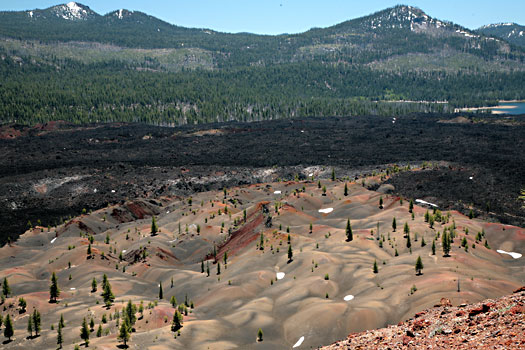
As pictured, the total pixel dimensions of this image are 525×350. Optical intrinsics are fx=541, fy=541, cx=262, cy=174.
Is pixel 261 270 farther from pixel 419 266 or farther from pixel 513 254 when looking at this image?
pixel 513 254

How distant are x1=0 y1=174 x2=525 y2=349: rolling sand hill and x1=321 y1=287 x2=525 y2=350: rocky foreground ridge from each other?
1307 centimetres

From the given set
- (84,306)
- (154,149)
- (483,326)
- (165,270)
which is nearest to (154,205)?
(165,270)

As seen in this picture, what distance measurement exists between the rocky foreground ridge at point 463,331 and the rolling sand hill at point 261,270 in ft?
42.9

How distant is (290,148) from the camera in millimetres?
172250

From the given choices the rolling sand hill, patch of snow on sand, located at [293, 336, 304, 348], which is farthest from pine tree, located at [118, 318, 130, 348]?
patch of snow on sand, located at [293, 336, 304, 348]

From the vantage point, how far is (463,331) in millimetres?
25281

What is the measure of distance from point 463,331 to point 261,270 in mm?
35625

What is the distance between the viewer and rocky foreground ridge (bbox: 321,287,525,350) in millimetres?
23000

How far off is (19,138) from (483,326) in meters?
202

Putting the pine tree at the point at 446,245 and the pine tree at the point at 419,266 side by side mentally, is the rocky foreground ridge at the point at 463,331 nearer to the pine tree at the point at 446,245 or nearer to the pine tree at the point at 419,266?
the pine tree at the point at 419,266

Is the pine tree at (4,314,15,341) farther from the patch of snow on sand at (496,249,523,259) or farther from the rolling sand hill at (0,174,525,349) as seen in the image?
the patch of snow on sand at (496,249,523,259)

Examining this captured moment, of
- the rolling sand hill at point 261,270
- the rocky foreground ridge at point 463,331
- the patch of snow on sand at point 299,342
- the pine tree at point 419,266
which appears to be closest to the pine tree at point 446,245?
the rolling sand hill at point 261,270

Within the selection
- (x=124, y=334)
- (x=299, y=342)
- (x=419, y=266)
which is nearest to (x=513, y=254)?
(x=419, y=266)

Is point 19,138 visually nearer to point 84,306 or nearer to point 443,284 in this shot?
point 84,306
